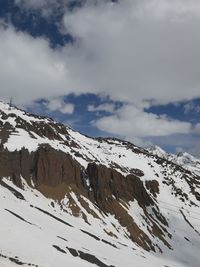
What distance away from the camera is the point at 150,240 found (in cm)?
13988

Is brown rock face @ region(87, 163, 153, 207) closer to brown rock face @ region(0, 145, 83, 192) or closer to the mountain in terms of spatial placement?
the mountain

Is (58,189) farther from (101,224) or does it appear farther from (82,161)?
(82,161)

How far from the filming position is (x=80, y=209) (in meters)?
128

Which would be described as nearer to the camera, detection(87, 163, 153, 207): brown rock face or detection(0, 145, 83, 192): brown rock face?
detection(0, 145, 83, 192): brown rock face

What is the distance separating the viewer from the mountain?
75625 millimetres

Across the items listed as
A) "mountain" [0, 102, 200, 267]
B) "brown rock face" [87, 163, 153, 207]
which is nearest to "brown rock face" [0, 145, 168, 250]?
"brown rock face" [87, 163, 153, 207]

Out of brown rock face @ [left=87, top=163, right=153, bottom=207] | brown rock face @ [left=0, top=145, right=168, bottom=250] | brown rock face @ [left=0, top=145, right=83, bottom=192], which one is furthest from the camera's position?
brown rock face @ [left=87, top=163, right=153, bottom=207]

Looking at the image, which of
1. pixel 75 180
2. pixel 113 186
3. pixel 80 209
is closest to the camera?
pixel 80 209

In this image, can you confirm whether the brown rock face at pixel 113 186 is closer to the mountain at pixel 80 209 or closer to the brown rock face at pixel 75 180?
the brown rock face at pixel 75 180

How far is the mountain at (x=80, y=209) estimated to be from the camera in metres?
75.6

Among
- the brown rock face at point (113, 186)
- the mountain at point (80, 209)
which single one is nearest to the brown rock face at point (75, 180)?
the brown rock face at point (113, 186)

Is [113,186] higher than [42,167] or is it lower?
higher

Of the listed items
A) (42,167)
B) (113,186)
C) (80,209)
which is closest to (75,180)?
(42,167)

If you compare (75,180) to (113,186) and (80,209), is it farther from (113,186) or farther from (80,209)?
(113,186)
